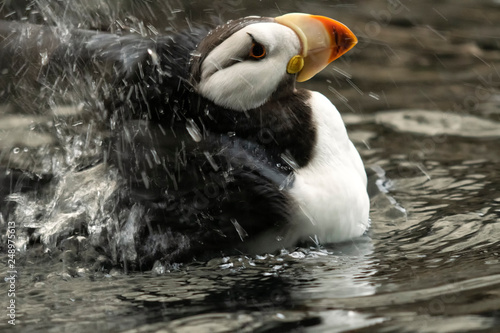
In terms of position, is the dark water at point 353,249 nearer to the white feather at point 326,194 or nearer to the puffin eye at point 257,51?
the white feather at point 326,194

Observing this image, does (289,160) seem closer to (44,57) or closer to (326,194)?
(326,194)

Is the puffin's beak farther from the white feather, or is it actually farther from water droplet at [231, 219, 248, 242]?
water droplet at [231, 219, 248, 242]

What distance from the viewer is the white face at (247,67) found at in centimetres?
344

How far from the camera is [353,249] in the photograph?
3.65 metres

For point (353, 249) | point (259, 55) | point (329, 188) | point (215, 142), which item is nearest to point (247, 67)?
point (259, 55)

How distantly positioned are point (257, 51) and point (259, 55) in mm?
21

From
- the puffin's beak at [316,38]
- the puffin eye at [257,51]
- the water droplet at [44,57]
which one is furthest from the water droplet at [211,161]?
the water droplet at [44,57]

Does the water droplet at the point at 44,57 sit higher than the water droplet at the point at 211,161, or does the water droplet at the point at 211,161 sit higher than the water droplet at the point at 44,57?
the water droplet at the point at 44,57

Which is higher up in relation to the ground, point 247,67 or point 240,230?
point 247,67

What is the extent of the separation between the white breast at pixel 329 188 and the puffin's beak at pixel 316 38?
0.17 metres

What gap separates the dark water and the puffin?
0.12 m

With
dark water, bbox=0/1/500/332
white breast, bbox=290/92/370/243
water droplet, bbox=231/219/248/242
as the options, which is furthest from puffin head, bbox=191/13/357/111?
dark water, bbox=0/1/500/332

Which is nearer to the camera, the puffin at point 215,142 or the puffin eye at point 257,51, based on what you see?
the puffin at point 215,142

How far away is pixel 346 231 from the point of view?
12.1ft
